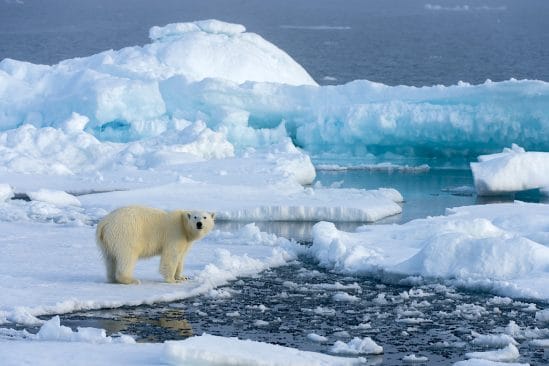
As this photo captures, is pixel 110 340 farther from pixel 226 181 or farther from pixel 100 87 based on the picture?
Result: pixel 100 87

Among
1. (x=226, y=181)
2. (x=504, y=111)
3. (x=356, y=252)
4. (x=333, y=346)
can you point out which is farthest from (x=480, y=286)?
(x=504, y=111)

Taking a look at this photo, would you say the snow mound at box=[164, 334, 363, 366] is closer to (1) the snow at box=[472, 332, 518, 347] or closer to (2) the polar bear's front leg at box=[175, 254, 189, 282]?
(1) the snow at box=[472, 332, 518, 347]

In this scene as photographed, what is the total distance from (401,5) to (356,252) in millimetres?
124417

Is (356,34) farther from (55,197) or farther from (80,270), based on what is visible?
(80,270)

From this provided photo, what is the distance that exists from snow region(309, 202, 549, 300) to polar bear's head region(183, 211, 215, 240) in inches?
71.4

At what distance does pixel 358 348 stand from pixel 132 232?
2728 mm

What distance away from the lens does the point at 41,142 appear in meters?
19.8

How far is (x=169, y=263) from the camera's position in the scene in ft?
33.2

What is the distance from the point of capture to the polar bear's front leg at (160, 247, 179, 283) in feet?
33.2

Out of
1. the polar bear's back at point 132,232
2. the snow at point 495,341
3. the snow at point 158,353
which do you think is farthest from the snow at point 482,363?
the polar bear's back at point 132,232

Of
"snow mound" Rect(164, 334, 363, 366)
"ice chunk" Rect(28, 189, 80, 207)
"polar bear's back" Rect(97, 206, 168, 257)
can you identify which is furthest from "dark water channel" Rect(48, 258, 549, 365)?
"ice chunk" Rect(28, 189, 80, 207)

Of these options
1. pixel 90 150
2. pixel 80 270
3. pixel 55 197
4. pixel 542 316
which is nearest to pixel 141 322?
pixel 80 270

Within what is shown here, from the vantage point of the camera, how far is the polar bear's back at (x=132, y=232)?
988 cm

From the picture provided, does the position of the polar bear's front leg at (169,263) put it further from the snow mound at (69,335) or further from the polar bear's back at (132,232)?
the snow mound at (69,335)
